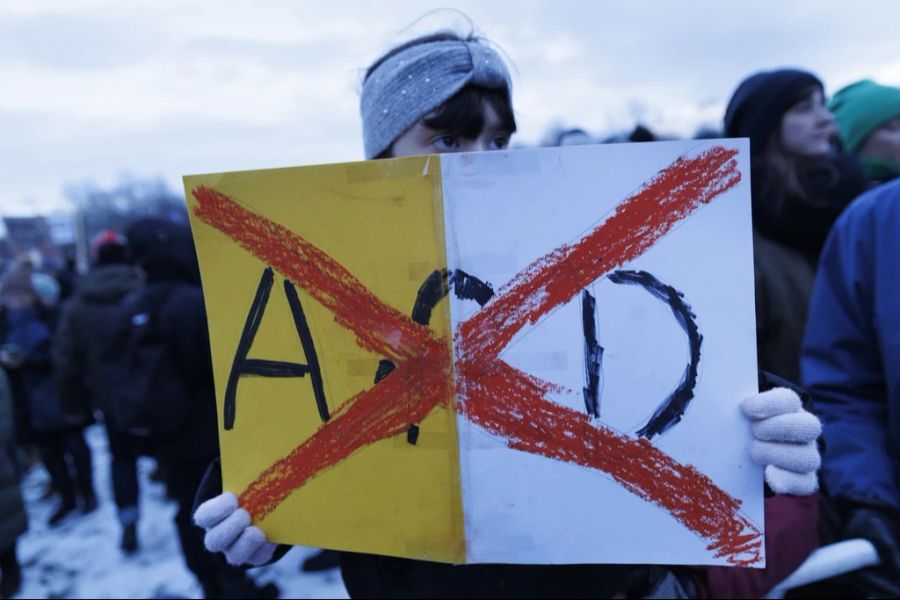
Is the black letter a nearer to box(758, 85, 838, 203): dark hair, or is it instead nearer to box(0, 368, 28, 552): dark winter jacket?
box(758, 85, 838, 203): dark hair

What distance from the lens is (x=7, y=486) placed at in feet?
6.83

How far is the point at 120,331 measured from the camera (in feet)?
7.93

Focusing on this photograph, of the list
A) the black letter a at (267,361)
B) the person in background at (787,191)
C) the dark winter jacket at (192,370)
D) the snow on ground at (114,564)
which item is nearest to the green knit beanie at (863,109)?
the person in background at (787,191)

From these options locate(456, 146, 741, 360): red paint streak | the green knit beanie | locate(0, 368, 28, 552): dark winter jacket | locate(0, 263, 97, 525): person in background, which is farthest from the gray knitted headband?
locate(0, 263, 97, 525): person in background

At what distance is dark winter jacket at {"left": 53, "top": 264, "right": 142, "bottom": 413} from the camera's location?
291 cm

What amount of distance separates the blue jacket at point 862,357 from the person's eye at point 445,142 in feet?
2.91

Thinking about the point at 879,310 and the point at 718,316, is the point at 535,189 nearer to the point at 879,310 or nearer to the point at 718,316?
the point at 718,316

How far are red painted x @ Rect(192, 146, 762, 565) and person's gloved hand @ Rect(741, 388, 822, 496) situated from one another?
0.23 feet

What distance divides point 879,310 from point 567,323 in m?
0.79

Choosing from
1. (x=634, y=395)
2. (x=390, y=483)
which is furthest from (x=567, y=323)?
(x=390, y=483)

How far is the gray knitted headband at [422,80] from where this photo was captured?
102cm

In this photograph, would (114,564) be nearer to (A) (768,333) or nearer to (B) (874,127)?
(A) (768,333)

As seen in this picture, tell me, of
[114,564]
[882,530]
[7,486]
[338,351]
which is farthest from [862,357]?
[114,564]

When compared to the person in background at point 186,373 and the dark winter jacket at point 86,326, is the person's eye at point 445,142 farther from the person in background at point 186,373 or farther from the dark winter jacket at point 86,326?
the dark winter jacket at point 86,326
